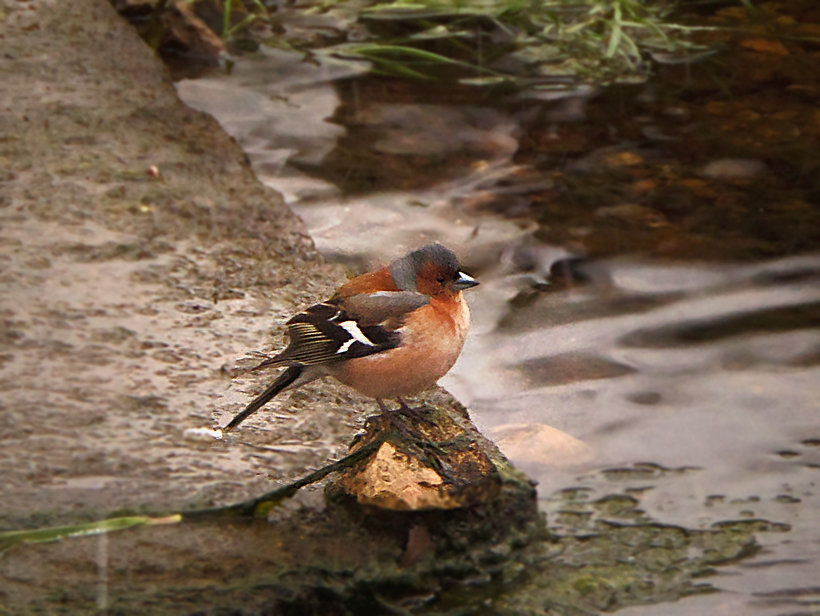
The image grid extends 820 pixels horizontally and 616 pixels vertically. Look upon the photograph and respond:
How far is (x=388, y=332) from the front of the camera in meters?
3.08

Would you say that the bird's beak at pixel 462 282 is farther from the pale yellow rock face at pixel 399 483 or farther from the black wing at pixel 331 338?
the pale yellow rock face at pixel 399 483

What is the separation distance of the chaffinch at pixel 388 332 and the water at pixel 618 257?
0.93 meters

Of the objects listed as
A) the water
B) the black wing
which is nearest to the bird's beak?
the black wing

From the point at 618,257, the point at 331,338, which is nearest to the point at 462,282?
the point at 331,338

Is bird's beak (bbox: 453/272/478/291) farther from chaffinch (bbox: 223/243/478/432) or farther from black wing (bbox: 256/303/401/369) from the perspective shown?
black wing (bbox: 256/303/401/369)

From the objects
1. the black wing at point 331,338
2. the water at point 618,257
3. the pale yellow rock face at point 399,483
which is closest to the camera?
the black wing at point 331,338

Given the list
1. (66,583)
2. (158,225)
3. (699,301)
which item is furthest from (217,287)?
(699,301)

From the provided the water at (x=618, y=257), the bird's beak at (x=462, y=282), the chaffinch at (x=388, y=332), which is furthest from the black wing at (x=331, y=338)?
the water at (x=618, y=257)

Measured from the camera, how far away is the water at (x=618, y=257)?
4.20 meters

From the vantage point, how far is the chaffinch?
306 centimetres

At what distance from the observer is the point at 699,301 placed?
5453mm

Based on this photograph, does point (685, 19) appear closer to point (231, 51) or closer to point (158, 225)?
point (231, 51)

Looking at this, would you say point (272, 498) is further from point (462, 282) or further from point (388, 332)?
point (462, 282)

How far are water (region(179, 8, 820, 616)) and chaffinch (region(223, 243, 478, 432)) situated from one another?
93 centimetres
